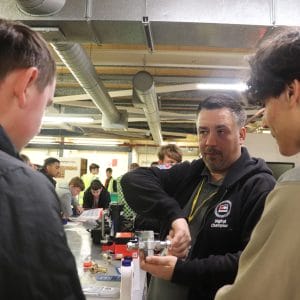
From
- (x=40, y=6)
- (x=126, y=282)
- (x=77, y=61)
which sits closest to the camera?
(x=126, y=282)

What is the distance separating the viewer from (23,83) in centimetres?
68

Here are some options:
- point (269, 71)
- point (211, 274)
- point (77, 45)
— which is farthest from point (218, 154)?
point (77, 45)

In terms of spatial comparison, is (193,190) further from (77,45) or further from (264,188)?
(77,45)

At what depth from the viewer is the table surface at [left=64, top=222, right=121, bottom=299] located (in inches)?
75.6

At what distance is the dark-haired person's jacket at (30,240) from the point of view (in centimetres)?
55

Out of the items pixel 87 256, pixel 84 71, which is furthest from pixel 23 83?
pixel 84 71

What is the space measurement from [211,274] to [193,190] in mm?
423

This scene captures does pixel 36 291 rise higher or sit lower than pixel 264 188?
lower

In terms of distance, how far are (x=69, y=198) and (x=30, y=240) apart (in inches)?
174

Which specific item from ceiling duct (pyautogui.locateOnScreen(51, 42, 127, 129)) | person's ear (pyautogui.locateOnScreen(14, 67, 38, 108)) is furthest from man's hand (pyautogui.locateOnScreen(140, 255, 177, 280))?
ceiling duct (pyautogui.locateOnScreen(51, 42, 127, 129))

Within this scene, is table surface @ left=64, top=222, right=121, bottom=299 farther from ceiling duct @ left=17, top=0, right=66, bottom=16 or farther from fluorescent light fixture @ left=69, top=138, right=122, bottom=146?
fluorescent light fixture @ left=69, top=138, right=122, bottom=146

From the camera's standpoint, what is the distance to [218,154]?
1.45 m

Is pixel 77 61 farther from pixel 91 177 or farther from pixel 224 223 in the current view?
pixel 91 177

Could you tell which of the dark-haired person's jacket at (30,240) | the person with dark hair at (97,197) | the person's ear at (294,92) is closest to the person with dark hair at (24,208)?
the dark-haired person's jacket at (30,240)
